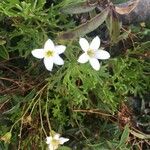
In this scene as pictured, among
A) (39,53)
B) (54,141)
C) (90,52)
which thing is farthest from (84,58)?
(54,141)

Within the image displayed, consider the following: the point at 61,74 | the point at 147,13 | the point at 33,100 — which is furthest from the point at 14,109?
the point at 147,13

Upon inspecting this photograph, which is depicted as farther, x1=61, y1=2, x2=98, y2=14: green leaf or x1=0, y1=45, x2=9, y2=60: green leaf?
x1=0, y1=45, x2=9, y2=60: green leaf

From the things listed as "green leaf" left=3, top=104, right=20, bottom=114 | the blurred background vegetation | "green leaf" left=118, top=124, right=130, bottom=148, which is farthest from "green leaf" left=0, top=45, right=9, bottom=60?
"green leaf" left=118, top=124, right=130, bottom=148

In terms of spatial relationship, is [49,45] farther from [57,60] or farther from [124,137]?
[124,137]

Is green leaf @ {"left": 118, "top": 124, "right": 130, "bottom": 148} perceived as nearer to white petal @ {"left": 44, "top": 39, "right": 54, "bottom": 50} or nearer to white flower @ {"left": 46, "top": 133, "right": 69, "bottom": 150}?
white flower @ {"left": 46, "top": 133, "right": 69, "bottom": 150}

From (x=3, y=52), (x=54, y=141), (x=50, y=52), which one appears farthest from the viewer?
(x=3, y=52)

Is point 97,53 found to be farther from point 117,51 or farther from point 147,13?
point 147,13
